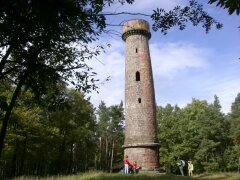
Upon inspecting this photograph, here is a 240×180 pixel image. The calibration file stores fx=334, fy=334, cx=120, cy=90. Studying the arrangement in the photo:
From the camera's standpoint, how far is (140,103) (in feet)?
80.7

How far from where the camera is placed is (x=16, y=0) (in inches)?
188

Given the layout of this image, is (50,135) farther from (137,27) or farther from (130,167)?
(137,27)

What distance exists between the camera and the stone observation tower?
23.9m

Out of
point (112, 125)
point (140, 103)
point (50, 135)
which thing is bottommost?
point (50, 135)

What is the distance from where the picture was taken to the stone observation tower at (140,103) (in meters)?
23.9

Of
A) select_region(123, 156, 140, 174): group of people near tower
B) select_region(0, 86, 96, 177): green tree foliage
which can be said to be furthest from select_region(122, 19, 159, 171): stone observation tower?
select_region(0, 86, 96, 177): green tree foliage

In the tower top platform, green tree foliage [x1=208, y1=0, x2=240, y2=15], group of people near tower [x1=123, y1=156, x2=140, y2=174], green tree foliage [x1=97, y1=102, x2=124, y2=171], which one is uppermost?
the tower top platform

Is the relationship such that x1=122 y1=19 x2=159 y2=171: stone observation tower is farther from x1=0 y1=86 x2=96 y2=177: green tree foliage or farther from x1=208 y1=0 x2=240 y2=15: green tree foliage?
x1=208 y1=0 x2=240 y2=15: green tree foliage

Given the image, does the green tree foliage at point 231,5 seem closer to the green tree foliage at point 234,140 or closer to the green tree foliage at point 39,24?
the green tree foliage at point 39,24

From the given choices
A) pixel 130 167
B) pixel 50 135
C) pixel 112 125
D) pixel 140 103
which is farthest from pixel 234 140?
pixel 50 135

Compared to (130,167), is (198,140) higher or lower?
higher

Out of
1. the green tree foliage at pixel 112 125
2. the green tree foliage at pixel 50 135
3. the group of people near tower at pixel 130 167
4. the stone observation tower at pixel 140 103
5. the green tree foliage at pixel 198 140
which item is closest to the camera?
the group of people near tower at pixel 130 167

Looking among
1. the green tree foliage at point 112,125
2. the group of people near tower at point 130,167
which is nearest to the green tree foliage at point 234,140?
the green tree foliage at point 112,125

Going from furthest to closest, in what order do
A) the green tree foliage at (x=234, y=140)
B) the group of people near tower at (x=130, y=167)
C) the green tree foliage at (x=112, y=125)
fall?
the green tree foliage at (x=112, y=125) → the green tree foliage at (x=234, y=140) → the group of people near tower at (x=130, y=167)
